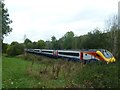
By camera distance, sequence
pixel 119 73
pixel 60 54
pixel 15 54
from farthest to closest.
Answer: pixel 15 54 < pixel 60 54 < pixel 119 73

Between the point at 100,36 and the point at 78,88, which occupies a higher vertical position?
the point at 100,36

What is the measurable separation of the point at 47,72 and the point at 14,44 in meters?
45.4

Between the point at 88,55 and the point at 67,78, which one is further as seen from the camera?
the point at 88,55

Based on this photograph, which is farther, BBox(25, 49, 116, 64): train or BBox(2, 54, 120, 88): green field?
BBox(25, 49, 116, 64): train

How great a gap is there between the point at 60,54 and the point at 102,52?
11.6 meters

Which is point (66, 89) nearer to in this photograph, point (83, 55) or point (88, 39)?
point (83, 55)

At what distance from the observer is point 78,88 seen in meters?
9.47

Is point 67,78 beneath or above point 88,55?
beneath

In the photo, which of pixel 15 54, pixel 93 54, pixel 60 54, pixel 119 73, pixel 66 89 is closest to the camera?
pixel 66 89

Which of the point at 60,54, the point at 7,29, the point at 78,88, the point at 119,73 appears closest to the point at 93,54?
the point at 60,54

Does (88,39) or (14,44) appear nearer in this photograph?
(88,39)

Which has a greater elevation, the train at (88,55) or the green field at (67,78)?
the train at (88,55)

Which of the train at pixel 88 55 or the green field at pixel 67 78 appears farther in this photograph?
the train at pixel 88 55

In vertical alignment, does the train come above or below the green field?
above
